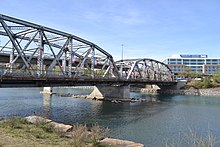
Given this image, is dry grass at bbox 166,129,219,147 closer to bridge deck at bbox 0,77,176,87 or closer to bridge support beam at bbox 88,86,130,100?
bridge deck at bbox 0,77,176,87

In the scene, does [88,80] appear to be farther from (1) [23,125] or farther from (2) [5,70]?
(1) [23,125]

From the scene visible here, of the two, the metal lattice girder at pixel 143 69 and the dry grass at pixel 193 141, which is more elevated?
the metal lattice girder at pixel 143 69

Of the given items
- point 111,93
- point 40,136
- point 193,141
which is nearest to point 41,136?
point 40,136

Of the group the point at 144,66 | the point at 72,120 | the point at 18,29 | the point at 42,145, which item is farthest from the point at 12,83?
the point at 144,66

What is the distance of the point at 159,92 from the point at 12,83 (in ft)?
269

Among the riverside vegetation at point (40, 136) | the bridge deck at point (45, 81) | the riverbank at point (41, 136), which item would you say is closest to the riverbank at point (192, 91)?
the bridge deck at point (45, 81)

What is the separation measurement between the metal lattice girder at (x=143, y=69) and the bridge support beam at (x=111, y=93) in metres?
15.4

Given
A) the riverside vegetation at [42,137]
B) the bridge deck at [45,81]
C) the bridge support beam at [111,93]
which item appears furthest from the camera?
the bridge support beam at [111,93]

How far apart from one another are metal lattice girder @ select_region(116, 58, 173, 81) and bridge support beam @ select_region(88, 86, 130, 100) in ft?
50.5

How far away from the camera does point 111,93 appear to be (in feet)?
229

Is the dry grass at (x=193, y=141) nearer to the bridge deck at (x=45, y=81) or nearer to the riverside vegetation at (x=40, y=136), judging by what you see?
the riverside vegetation at (x=40, y=136)

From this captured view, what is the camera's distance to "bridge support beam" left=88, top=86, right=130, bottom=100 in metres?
68.1

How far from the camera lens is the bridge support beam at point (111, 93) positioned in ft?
224

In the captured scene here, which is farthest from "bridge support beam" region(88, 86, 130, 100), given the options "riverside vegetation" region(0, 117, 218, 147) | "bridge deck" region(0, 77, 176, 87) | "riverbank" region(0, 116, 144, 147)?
"riverside vegetation" region(0, 117, 218, 147)
